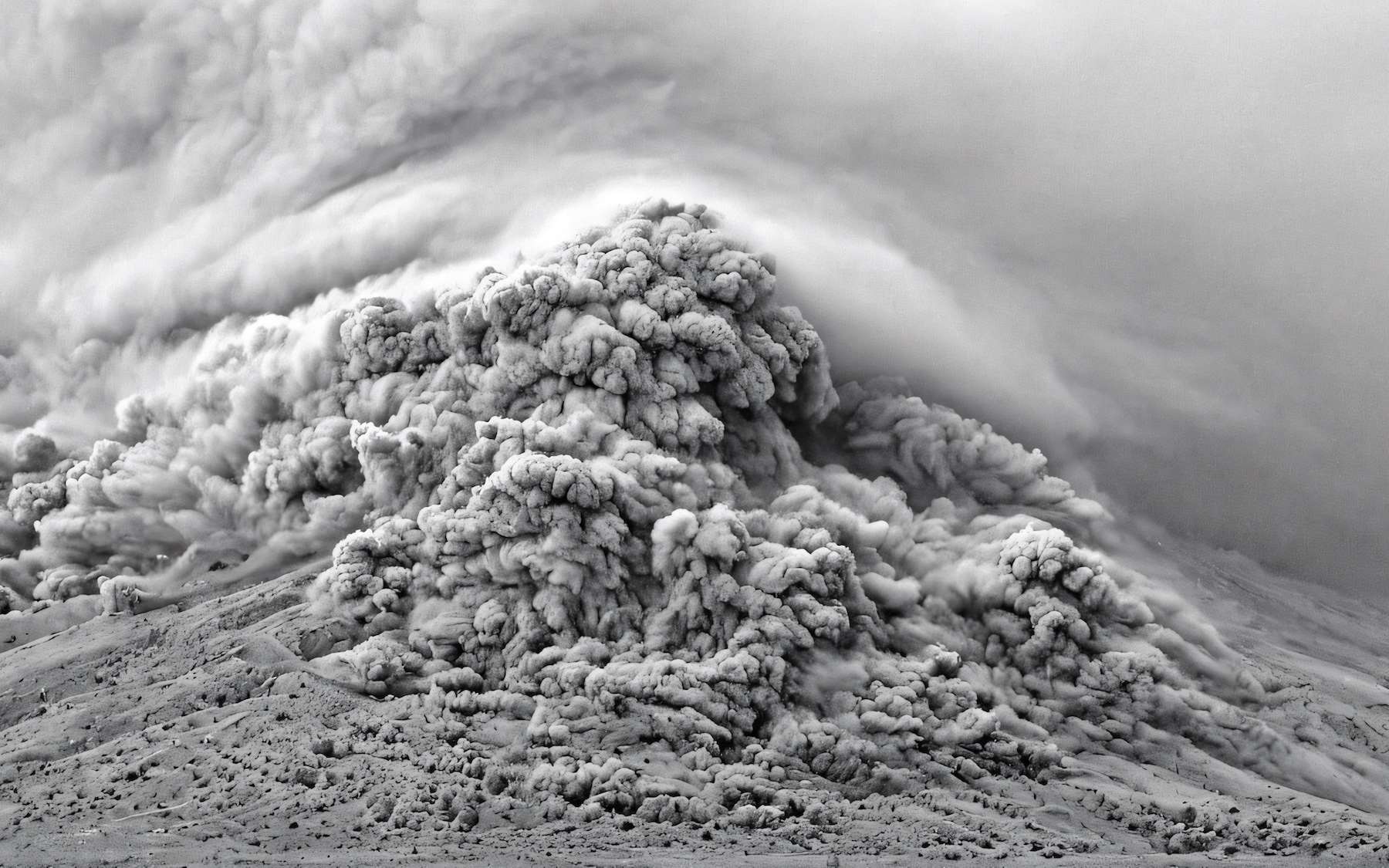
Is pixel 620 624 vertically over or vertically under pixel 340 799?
over

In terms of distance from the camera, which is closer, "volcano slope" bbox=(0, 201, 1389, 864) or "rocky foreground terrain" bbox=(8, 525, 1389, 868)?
"rocky foreground terrain" bbox=(8, 525, 1389, 868)

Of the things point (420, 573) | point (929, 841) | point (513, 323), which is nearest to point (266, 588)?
point (420, 573)

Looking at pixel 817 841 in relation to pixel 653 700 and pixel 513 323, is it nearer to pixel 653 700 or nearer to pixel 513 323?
pixel 653 700

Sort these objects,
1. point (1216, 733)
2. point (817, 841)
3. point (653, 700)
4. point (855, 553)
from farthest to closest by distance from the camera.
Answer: point (855, 553) < point (1216, 733) < point (653, 700) < point (817, 841)

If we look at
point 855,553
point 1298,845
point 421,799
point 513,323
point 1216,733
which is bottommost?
point 421,799

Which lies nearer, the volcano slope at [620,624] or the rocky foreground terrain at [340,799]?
the rocky foreground terrain at [340,799]

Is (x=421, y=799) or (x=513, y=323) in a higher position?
(x=513, y=323)

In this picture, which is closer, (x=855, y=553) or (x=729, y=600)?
(x=729, y=600)

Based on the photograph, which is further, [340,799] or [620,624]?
[620,624]
